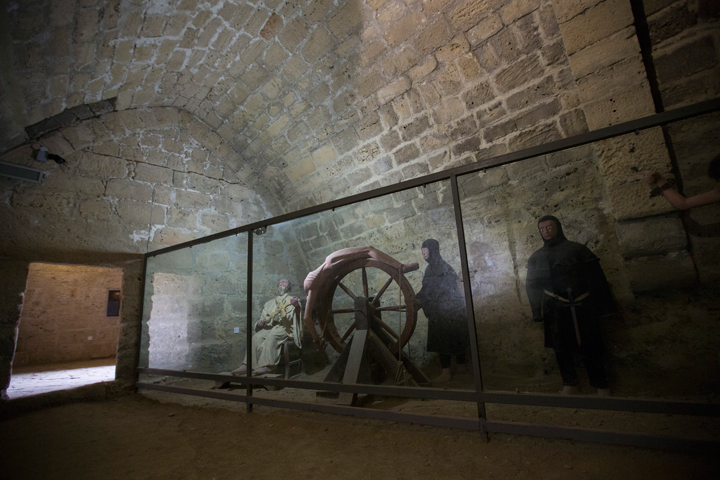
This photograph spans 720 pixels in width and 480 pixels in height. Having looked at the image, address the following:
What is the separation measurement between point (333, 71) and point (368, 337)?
3.03 meters

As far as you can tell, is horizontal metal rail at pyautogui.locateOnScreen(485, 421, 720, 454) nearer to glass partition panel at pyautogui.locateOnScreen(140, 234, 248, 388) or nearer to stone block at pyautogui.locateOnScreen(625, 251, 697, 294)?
stone block at pyautogui.locateOnScreen(625, 251, 697, 294)

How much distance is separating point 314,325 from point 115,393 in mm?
3061

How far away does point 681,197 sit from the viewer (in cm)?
182

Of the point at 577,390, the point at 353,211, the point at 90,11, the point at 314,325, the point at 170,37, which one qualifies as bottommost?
the point at 577,390

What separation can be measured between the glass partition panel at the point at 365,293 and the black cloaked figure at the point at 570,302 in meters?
0.53

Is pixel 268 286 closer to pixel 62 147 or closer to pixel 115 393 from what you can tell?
pixel 115 393

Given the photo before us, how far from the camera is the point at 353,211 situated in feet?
9.42

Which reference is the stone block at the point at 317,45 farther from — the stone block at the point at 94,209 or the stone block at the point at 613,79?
the stone block at the point at 94,209

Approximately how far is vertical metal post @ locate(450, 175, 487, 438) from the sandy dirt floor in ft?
0.69

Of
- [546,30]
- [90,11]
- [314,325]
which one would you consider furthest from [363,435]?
[90,11]

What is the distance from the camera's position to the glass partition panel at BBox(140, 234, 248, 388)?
10.8 feet

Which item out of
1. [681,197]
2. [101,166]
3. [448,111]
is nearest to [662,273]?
[681,197]

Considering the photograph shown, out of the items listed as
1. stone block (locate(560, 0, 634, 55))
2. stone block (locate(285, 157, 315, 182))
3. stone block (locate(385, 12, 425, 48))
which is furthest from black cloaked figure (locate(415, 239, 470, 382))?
stone block (locate(285, 157, 315, 182))

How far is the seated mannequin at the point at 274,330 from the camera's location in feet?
9.64
